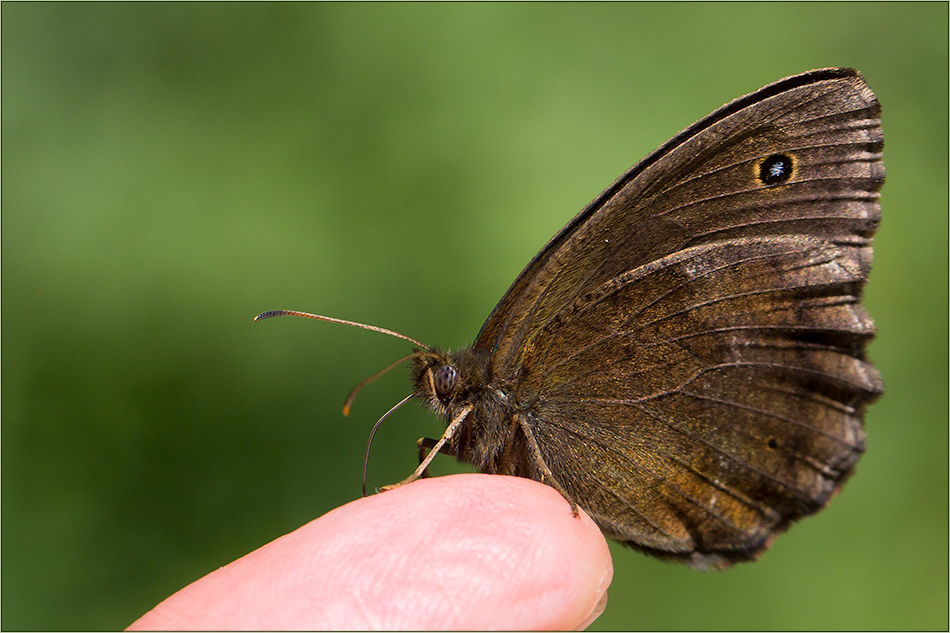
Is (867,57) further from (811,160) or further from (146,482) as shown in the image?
(146,482)

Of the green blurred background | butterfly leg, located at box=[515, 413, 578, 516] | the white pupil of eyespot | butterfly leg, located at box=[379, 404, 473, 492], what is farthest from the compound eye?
the green blurred background

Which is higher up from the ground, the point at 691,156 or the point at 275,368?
the point at 691,156

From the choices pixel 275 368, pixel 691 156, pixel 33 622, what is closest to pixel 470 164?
pixel 275 368

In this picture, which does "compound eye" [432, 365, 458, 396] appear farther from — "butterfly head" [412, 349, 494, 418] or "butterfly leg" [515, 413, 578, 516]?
"butterfly leg" [515, 413, 578, 516]

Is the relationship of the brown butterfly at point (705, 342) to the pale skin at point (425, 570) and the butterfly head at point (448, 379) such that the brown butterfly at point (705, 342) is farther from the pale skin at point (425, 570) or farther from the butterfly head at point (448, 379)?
the pale skin at point (425, 570)

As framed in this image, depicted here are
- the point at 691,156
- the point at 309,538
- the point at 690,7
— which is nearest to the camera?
the point at 309,538

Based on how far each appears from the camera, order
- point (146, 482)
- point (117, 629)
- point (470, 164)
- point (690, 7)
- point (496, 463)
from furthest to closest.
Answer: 1. point (690, 7)
2. point (470, 164)
3. point (146, 482)
4. point (117, 629)
5. point (496, 463)

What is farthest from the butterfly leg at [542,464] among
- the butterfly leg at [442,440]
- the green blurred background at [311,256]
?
the green blurred background at [311,256]
